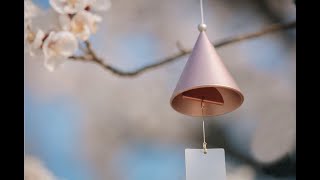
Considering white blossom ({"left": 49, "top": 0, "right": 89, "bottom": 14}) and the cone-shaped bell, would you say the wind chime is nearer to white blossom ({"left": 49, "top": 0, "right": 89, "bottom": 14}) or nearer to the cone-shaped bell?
the cone-shaped bell

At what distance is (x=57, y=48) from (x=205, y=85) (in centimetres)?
49

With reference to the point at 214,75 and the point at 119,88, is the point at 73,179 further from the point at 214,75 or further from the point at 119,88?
the point at 214,75

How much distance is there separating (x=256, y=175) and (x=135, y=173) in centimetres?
29

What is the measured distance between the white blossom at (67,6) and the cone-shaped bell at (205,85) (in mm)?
394

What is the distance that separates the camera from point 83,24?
1410 millimetres

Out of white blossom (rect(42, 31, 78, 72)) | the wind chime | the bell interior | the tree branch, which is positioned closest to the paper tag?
the wind chime

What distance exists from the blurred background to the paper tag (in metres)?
0.20

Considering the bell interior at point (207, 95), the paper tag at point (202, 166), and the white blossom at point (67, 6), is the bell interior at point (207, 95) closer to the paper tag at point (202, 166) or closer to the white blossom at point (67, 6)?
the paper tag at point (202, 166)

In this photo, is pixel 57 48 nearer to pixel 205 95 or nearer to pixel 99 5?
pixel 99 5

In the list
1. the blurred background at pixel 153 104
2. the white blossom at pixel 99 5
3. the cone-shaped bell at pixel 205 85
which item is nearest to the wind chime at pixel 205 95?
the cone-shaped bell at pixel 205 85

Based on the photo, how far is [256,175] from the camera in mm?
1372
